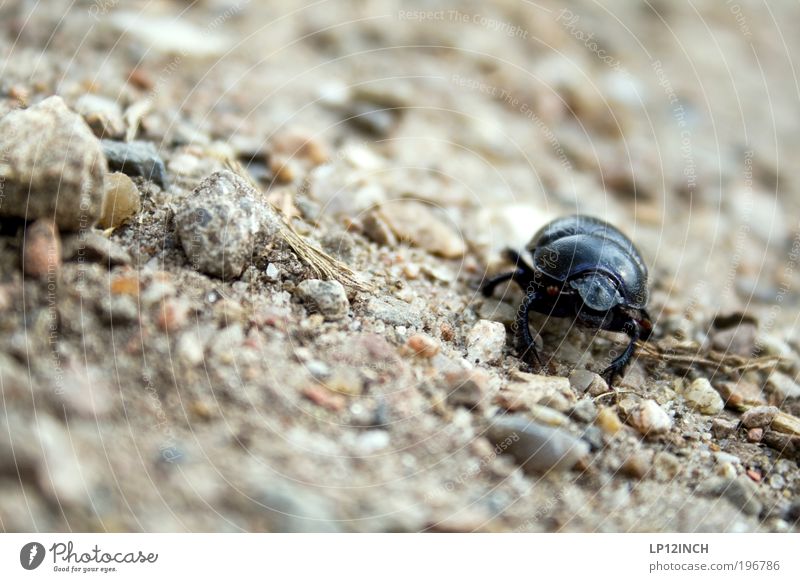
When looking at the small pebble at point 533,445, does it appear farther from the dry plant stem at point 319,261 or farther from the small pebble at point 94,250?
the small pebble at point 94,250

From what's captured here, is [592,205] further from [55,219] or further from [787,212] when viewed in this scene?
[55,219]

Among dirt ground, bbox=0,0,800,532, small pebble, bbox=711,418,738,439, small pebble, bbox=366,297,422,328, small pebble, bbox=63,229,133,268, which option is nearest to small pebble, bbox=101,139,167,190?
dirt ground, bbox=0,0,800,532

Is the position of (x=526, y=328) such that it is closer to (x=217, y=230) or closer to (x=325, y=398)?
(x=325, y=398)

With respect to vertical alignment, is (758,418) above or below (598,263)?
below

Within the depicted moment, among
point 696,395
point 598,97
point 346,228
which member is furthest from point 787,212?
point 346,228

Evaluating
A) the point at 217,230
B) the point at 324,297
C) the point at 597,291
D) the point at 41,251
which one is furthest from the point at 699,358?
the point at 41,251
